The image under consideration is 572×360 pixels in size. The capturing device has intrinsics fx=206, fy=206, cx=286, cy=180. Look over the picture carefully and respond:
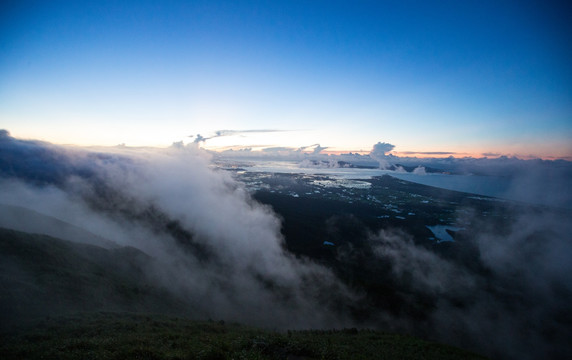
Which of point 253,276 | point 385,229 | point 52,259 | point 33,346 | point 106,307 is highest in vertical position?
point 33,346

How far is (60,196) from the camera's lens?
483 feet

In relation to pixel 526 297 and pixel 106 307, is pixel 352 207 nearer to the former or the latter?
pixel 526 297

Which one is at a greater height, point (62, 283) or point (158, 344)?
point (158, 344)

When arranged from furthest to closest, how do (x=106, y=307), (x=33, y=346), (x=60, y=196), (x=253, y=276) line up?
(x=60, y=196), (x=253, y=276), (x=106, y=307), (x=33, y=346)

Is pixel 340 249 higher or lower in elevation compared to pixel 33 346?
lower

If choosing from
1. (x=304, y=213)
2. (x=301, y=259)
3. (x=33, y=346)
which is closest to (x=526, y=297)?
(x=301, y=259)

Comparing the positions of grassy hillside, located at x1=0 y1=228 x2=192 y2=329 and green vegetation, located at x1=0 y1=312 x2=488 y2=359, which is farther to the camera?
grassy hillside, located at x1=0 y1=228 x2=192 y2=329

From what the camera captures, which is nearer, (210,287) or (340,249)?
(210,287)

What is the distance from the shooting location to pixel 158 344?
1606 centimetres

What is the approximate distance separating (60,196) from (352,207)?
21075cm

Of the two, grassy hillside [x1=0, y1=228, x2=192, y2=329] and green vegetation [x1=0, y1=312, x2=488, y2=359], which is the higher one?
green vegetation [x1=0, y1=312, x2=488, y2=359]

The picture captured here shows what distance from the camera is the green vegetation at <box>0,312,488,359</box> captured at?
1359 centimetres

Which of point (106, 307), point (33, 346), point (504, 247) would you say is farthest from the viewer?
point (504, 247)

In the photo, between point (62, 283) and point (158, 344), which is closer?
point (158, 344)
